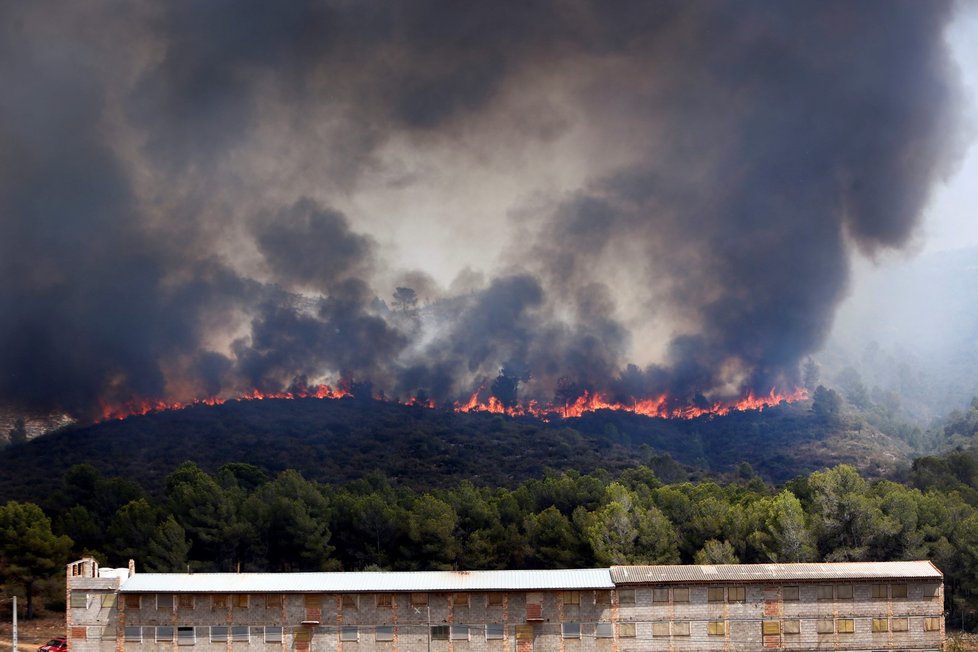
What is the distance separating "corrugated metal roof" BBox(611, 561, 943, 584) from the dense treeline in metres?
15.9

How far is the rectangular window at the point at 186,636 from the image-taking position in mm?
63000

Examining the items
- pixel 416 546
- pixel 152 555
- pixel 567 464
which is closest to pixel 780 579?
pixel 416 546

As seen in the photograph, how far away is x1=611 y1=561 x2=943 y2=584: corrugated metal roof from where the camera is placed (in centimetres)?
6234

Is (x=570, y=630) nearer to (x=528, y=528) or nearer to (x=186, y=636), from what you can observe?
(x=186, y=636)

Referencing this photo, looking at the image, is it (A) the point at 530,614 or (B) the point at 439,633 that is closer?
(A) the point at 530,614

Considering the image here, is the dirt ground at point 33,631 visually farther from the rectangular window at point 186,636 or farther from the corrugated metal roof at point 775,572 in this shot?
the corrugated metal roof at point 775,572

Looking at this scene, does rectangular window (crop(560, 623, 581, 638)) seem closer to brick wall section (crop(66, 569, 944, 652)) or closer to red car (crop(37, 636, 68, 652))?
brick wall section (crop(66, 569, 944, 652))

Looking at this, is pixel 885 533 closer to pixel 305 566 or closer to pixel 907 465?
pixel 305 566

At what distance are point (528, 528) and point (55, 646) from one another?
124 ft

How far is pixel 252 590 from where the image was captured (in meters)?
62.8

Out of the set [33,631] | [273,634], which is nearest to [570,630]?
[273,634]

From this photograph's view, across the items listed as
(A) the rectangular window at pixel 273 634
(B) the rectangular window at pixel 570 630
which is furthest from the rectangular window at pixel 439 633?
(A) the rectangular window at pixel 273 634

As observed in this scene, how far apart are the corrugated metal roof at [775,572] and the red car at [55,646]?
3467 centimetres

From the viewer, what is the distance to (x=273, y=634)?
62906mm
